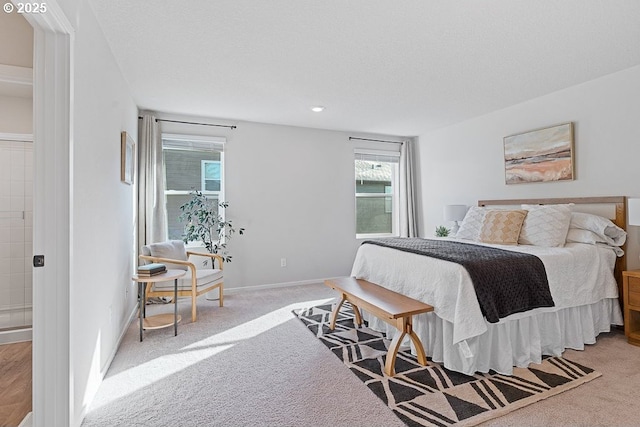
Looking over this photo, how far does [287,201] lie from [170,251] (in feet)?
5.99

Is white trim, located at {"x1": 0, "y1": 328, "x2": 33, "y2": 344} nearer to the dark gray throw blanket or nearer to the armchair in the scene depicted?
the armchair

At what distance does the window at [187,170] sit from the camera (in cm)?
422

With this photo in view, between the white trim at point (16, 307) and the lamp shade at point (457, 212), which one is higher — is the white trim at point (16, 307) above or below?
below

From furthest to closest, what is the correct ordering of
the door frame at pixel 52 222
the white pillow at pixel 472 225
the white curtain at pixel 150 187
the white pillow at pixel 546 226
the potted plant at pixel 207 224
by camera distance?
the potted plant at pixel 207 224
the white curtain at pixel 150 187
the white pillow at pixel 472 225
the white pillow at pixel 546 226
the door frame at pixel 52 222

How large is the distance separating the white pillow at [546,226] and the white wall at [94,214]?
3.71 meters

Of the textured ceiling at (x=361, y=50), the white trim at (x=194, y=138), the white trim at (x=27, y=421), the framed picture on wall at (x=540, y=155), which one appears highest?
the textured ceiling at (x=361, y=50)

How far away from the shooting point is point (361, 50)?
2.51 metres

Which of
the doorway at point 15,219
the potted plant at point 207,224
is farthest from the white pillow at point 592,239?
the doorway at point 15,219

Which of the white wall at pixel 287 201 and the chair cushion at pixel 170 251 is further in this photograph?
the white wall at pixel 287 201

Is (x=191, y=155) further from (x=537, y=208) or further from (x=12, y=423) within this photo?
(x=537, y=208)

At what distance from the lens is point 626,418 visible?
5.49 feet

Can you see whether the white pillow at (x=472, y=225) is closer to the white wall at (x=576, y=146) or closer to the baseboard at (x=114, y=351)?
the white wall at (x=576, y=146)

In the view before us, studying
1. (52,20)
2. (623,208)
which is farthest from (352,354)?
(623,208)

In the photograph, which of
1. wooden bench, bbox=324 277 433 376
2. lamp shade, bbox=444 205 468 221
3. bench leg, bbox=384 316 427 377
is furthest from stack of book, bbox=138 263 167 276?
lamp shade, bbox=444 205 468 221
